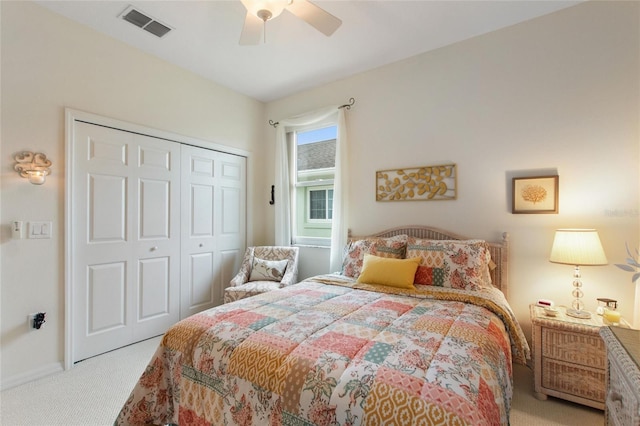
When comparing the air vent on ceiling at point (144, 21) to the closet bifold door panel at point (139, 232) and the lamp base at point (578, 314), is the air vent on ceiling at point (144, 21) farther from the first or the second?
the lamp base at point (578, 314)

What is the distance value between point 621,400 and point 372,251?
5.75 ft

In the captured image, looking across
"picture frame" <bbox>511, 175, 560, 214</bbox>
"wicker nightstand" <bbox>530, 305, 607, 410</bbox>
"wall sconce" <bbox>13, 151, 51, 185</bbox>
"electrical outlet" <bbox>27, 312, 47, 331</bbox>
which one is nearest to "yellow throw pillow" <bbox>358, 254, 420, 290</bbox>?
"wicker nightstand" <bbox>530, 305, 607, 410</bbox>

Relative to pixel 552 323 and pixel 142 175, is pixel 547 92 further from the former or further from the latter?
pixel 142 175

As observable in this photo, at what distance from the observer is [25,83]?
2.18 m

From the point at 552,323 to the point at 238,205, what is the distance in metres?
3.44

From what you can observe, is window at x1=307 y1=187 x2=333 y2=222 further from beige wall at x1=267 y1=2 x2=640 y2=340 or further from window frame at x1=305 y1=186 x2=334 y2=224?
beige wall at x1=267 y1=2 x2=640 y2=340

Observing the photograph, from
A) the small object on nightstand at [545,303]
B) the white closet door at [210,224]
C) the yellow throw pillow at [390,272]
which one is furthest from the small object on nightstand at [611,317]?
the white closet door at [210,224]

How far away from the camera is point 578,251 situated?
1.96m

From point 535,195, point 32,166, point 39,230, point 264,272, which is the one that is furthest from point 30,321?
point 535,195

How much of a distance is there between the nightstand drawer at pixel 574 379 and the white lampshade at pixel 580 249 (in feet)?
2.23

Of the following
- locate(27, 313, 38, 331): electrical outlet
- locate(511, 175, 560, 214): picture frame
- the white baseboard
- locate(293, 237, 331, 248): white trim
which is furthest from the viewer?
locate(293, 237, 331, 248): white trim

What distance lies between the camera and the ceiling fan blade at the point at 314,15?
1.76 metres

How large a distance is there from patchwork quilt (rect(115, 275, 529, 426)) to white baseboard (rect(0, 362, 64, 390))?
1.36 metres

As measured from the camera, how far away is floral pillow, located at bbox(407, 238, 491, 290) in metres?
2.22
